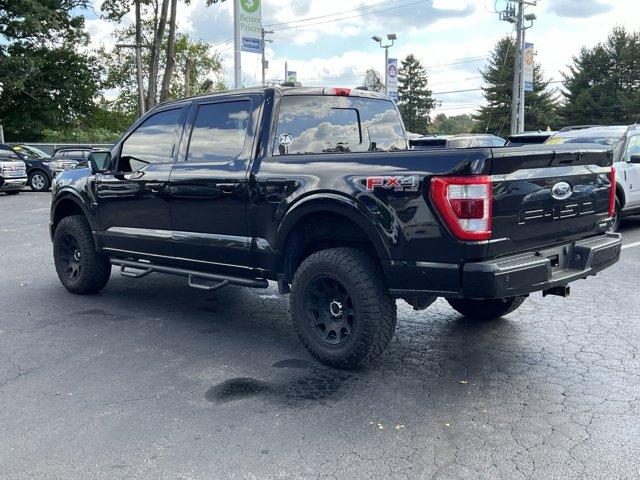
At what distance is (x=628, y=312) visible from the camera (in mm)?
5734

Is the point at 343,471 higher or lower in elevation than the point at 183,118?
lower

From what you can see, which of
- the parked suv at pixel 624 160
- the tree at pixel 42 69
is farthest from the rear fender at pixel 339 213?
the tree at pixel 42 69

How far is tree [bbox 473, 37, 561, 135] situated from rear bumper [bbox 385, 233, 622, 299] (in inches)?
2482

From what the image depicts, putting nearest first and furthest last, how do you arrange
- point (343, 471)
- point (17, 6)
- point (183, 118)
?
1. point (343, 471)
2. point (183, 118)
3. point (17, 6)

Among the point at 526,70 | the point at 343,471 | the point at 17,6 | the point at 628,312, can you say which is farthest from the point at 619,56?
the point at 343,471

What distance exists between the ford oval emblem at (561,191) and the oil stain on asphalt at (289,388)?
180 cm

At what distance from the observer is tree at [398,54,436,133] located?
290 feet

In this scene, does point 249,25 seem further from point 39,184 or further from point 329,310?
point 329,310

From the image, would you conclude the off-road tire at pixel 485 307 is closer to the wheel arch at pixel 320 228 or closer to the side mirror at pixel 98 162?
the wheel arch at pixel 320 228

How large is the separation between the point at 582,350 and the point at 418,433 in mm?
1948

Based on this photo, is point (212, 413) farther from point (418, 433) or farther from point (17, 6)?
point (17, 6)

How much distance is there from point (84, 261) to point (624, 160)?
28.4 ft

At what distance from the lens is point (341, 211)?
415 cm

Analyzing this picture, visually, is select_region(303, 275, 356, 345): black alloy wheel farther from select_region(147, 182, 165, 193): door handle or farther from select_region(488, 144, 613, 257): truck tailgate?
select_region(147, 182, 165, 193): door handle
